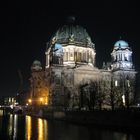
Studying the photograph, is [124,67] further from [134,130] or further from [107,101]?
[134,130]

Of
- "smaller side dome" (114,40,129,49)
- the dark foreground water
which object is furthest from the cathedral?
the dark foreground water

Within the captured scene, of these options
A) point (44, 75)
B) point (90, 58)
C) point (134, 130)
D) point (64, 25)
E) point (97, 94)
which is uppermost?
point (64, 25)

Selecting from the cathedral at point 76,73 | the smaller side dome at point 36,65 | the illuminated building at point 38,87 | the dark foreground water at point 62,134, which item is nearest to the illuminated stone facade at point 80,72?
the cathedral at point 76,73

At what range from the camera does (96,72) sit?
96500 mm

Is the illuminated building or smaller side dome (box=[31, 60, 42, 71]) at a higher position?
smaller side dome (box=[31, 60, 42, 71])

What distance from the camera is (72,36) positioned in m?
103

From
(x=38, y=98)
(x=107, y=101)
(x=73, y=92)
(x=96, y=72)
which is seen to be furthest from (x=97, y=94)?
(x=38, y=98)

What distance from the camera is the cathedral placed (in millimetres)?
85938

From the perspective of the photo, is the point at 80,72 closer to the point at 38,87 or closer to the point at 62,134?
the point at 38,87

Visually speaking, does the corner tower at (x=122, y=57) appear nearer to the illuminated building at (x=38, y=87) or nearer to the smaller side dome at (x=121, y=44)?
the smaller side dome at (x=121, y=44)

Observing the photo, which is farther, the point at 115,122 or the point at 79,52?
the point at 79,52

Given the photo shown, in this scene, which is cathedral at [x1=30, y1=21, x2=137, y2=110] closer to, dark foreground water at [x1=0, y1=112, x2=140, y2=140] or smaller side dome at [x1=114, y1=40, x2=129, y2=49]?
smaller side dome at [x1=114, y1=40, x2=129, y2=49]

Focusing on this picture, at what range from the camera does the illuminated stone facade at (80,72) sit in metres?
84.2

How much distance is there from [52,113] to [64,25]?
145ft
